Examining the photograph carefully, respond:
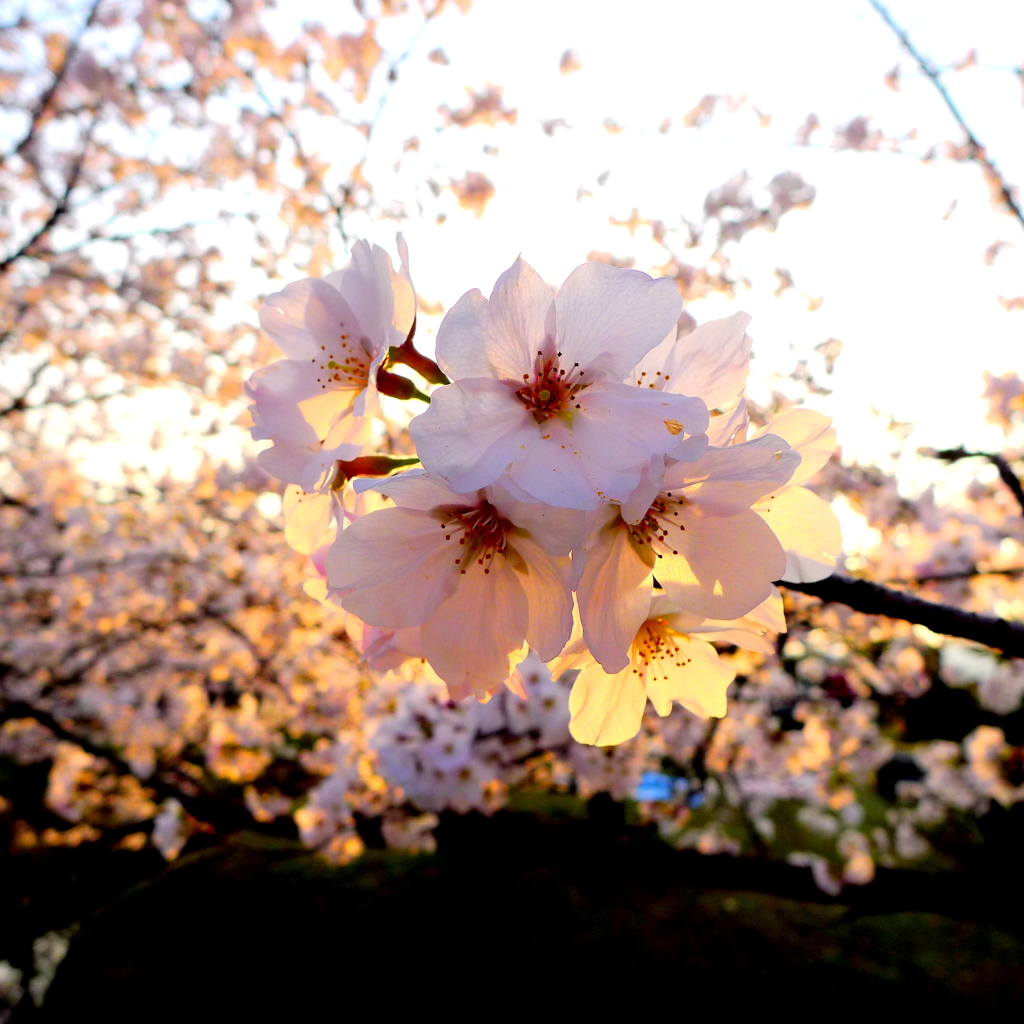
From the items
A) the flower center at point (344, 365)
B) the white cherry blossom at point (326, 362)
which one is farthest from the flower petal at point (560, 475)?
the flower center at point (344, 365)

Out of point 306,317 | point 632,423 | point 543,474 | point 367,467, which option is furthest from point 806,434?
point 306,317

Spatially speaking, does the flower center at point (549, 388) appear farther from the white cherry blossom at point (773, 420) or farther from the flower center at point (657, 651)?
the flower center at point (657, 651)

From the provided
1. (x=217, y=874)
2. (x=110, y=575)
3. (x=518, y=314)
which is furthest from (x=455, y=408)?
(x=110, y=575)

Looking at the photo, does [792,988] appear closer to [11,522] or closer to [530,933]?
[530,933]

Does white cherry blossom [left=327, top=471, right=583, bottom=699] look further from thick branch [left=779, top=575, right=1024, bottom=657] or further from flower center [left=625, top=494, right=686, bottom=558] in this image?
thick branch [left=779, top=575, right=1024, bottom=657]

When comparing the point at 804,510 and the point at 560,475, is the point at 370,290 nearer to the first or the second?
the point at 560,475

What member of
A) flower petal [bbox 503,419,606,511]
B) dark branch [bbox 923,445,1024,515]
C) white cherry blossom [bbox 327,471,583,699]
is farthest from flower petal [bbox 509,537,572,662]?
dark branch [bbox 923,445,1024,515]
